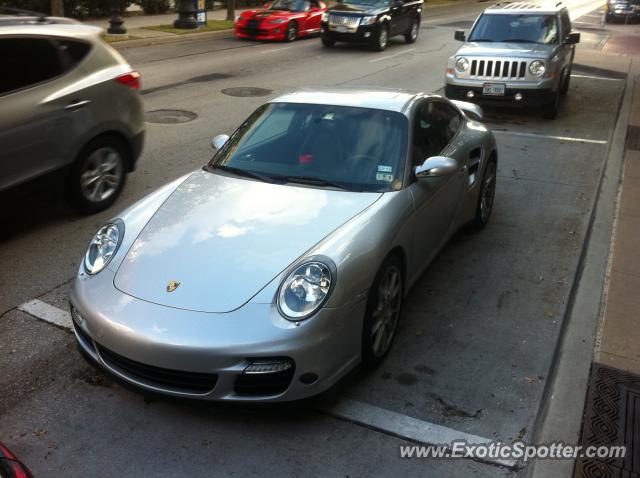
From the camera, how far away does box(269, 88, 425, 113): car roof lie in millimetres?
5207

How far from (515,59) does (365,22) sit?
8.58 m

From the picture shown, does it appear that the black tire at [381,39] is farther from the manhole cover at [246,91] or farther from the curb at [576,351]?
the curb at [576,351]

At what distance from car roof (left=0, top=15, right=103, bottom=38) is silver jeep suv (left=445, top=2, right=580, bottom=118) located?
6.70m

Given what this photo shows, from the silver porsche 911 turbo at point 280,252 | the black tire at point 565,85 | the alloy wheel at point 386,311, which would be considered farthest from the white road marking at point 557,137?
the alloy wheel at point 386,311

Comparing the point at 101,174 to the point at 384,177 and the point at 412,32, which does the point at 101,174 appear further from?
the point at 412,32

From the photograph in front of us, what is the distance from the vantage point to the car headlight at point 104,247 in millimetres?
4113

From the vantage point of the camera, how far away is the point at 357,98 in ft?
17.5

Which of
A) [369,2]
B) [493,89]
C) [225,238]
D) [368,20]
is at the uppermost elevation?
[225,238]

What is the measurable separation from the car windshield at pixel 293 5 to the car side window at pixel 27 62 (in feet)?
53.1

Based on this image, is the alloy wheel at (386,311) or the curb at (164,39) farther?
the curb at (164,39)

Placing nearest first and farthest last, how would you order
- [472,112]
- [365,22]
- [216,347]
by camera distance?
[216,347] < [472,112] < [365,22]

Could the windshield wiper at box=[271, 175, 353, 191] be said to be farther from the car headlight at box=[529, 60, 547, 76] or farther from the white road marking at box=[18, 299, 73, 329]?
the car headlight at box=[529, 60, 547, 76]

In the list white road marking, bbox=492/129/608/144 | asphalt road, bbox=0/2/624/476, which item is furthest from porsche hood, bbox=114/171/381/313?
white road marking, bbox=492/129/608/144

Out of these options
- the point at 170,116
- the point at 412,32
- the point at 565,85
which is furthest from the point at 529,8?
the point at 412,32
